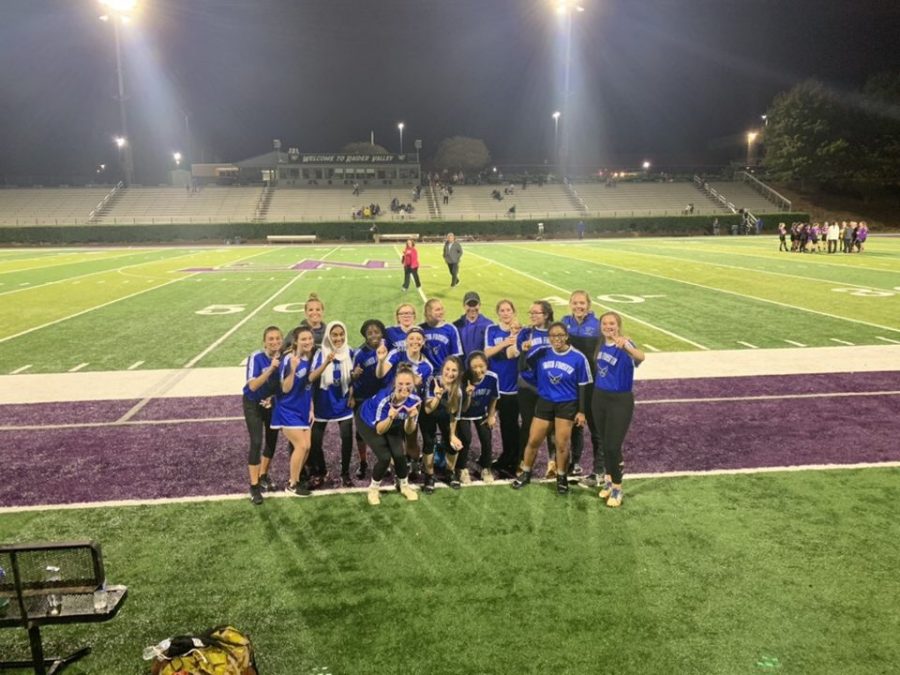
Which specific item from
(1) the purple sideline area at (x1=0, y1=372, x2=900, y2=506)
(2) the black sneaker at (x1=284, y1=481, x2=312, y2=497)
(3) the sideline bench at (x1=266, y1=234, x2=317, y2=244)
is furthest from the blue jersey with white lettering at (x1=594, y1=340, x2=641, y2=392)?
(3) the sideline bench at (x1=266, y1=234, x2=317, y2=244)

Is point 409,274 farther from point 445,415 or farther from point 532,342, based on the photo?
point 445,415

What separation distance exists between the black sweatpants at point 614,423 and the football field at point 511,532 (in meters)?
0.41

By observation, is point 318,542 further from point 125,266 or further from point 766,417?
point 125,266

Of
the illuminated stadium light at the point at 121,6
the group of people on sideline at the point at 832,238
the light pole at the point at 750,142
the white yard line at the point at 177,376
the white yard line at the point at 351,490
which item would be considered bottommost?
the white yard line at the point at 351,490

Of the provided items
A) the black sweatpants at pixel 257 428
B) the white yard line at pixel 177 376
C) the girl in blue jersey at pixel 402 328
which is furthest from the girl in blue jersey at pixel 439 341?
the white yard line at pixel 177 376

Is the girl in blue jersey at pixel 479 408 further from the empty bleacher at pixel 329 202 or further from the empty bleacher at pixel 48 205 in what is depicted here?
the empty bleacher at pixel 48 205

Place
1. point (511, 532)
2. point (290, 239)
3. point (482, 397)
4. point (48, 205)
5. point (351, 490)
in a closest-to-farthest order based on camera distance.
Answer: point (511, 532) < point (351, 490) < point (482, 397) < point (290, 239) < point (48, 205)

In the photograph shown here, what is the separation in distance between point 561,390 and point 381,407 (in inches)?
65.6

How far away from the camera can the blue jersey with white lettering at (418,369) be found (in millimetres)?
5961

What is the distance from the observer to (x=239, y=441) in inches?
290

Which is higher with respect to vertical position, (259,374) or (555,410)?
(259,374)

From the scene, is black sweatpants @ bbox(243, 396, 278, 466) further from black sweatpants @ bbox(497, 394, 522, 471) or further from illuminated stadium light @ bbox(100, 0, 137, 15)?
illuminated stadium light @ bbox(100, 0, 137, 15)

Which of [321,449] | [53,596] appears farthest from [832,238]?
[53,596]

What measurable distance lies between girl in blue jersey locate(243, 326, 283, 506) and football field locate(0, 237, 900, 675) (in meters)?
0.26
